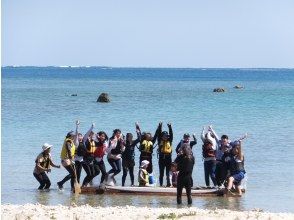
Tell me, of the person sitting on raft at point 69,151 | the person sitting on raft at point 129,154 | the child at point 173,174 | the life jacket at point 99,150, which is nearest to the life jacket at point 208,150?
the child at point 173,174

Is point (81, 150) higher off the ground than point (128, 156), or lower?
higher

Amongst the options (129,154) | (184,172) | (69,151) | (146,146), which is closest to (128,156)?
(129,154)

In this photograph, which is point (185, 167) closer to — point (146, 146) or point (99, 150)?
point (146, 146)

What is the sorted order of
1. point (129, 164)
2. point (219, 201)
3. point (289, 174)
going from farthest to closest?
point (289, 174), point (129, 164), point (219, 201)

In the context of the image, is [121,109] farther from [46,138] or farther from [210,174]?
[210,174]

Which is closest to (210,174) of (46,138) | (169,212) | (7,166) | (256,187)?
(256,187)

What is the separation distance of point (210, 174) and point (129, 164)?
2.06 m

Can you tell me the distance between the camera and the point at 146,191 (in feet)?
66.9

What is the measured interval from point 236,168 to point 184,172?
2.36m

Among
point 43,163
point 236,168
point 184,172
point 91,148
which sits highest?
point 91,148

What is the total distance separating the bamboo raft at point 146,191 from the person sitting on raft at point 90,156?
410 mm

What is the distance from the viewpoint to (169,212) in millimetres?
16469

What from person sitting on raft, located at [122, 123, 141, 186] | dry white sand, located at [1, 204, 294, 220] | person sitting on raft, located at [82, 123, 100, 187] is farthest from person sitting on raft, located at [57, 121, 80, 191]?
dry white sand, located at [1, 204, 294, 220]

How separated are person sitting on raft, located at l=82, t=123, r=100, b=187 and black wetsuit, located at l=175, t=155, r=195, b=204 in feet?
9.85
